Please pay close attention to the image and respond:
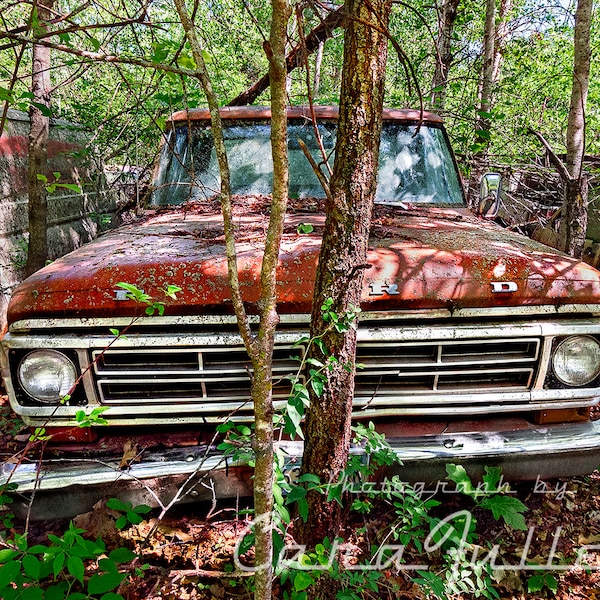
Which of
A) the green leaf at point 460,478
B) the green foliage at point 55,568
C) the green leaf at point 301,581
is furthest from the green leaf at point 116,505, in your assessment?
the green leaf at point 460,478

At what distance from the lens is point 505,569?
2.21 meters

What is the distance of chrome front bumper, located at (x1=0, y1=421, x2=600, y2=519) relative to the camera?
192 centimetres

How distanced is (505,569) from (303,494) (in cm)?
121

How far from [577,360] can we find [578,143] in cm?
282

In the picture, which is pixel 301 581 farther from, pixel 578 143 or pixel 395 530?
pixel 578 143

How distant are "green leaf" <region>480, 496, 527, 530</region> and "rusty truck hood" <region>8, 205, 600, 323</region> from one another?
33.9 inches

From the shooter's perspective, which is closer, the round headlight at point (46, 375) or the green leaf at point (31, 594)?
the green leaf at point (31, 594)

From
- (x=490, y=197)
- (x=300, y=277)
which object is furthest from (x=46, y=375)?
(x=490, y=197)

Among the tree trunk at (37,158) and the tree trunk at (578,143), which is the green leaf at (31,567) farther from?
the tree trunk at (578,143)

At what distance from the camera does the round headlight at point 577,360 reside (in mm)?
2117

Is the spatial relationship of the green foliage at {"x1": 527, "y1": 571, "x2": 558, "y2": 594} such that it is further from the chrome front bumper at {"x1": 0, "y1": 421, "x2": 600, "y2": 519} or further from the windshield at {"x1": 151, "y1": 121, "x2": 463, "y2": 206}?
the windshield at {"x1": 151, "y1": 121, "x2": 463, "y2": 206}

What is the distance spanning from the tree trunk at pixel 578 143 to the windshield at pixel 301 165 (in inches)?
53.1

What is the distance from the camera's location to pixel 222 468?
1.98 metres

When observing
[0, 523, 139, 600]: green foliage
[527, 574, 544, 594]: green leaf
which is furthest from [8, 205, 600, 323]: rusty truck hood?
[527, 574, 544, 594]: green leaf
